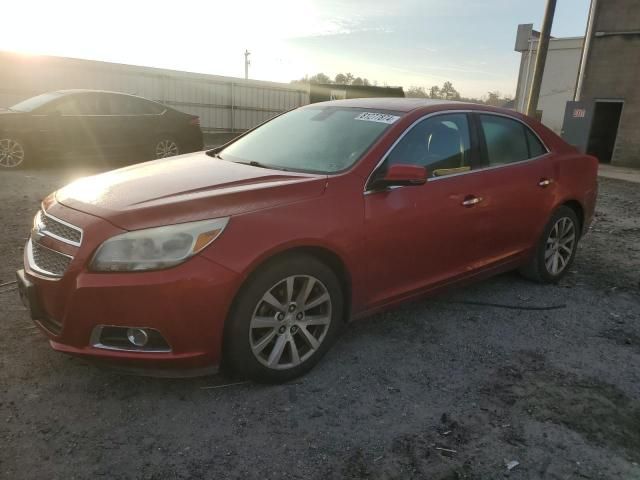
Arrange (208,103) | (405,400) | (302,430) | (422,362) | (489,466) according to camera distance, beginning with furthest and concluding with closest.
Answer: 1. (208,103)
2. (422,362)
3. (405,400)
4. (302,430)
5. (489,466)

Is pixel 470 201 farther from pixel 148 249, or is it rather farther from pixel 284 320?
pixel 148 249

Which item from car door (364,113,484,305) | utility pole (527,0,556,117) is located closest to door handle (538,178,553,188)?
car door (364,113,484,305)

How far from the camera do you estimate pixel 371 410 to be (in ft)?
9.16

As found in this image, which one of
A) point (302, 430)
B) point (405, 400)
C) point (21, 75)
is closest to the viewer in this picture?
point (302, 430)

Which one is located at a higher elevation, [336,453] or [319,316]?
[319,316]

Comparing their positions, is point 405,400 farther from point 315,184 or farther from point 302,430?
point 315,184

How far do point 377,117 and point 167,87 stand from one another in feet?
50.2

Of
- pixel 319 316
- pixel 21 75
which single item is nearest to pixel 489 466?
pixel 319 316

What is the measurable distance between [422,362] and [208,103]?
16782mm

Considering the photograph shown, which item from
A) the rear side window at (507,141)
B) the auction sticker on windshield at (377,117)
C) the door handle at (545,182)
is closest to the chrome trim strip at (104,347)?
the auction sticker on windshield at (377,117)

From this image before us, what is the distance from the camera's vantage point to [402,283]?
3.48 metres

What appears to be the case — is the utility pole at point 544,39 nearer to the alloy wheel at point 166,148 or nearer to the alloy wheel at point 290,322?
the alloy wheel at point 166,148

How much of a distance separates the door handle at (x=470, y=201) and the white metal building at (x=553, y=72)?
23606 millimetres

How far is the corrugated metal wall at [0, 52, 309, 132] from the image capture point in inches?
575
